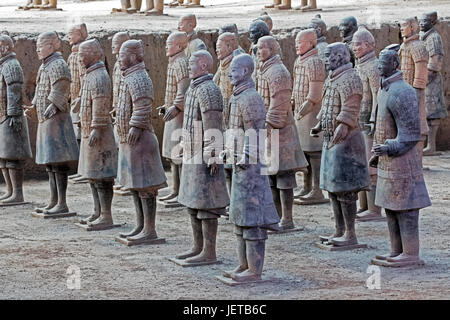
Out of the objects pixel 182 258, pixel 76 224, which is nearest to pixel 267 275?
Result: pixel 182 258

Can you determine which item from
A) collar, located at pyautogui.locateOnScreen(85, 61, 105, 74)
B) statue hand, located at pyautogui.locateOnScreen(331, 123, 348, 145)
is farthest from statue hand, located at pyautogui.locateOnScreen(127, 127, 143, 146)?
statue hand, located at pyautogui.locateOnScreen(331, 123, 348, 145)

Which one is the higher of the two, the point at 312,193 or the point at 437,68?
the point at 437,68

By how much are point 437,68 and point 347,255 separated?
197 inches

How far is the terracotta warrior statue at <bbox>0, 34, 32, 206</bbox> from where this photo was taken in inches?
400

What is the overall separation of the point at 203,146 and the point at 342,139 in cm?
118

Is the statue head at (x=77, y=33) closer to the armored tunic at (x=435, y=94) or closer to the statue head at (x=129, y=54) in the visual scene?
the statue head at (x=129, y=54)

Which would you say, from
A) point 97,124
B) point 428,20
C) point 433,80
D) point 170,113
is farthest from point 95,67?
point 433,80

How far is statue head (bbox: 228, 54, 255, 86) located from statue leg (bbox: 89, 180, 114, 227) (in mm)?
2379

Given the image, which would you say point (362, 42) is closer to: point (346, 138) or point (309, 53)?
point (309, 53)

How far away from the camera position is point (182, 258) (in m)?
8.05

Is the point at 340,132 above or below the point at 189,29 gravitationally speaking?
below

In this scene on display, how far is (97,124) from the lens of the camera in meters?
8.91

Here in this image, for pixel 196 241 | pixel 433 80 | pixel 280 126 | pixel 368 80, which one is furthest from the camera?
pixel 433 80

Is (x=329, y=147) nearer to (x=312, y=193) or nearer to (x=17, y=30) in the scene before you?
(x=312, y=193)
